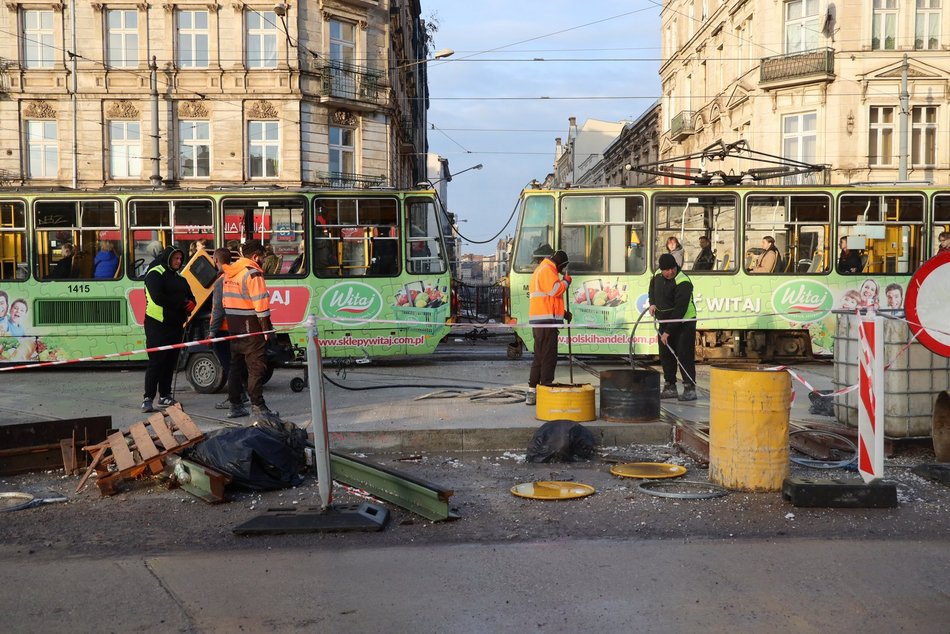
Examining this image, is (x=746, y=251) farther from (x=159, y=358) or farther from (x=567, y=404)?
(x=159, y=358)

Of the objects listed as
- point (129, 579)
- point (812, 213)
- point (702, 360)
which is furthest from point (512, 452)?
point (812, 213)

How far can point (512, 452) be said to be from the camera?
8492 millimetres

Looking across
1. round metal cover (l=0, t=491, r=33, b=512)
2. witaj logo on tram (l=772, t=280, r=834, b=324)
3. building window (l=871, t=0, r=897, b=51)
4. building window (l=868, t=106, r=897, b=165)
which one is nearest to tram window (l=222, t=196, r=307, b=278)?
witaj logo on tram (l=772, t=280, r=834, b=324)

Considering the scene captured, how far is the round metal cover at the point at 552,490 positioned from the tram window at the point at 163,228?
32.2 ft

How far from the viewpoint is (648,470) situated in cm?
752

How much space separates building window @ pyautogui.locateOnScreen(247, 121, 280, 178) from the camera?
32562mm

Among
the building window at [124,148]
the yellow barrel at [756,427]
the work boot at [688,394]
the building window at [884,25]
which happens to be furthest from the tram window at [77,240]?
the building window at [884,25]

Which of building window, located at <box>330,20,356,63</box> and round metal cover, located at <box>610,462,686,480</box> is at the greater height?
building window, located at <box>330,20,356,63</box>

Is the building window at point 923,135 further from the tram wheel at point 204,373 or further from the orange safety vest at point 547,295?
the tram wheel at point 204,373

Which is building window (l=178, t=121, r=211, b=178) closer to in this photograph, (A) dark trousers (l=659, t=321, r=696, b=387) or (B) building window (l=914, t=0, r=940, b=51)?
(B) building window (l=914, t=0, r=940, b=51)

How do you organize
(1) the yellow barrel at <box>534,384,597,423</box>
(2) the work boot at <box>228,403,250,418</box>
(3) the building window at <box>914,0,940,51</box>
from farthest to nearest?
(3) the building window at <box>914,0,940,51</box> < (2) the work boot at <box>228,403,250,418</box> < (1) the yellow barrel at <box>534,384,597,423</box>

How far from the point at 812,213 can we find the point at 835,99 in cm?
1838

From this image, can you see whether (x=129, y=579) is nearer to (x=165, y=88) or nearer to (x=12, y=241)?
(x=12, y=241)

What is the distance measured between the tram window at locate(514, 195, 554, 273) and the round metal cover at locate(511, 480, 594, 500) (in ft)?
27.9
